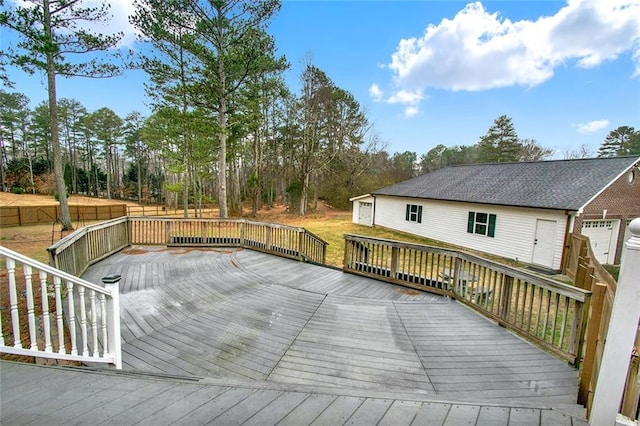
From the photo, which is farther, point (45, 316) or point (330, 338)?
point (330, 338)

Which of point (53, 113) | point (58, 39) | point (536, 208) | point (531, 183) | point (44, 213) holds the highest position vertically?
point (58, 39)

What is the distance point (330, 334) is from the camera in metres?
3.45

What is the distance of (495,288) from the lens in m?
3.84

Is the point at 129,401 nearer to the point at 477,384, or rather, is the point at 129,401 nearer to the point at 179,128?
the point at 477,384

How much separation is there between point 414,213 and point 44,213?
2289 cm

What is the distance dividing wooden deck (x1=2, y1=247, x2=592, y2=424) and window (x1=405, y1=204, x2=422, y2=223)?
11.3 m

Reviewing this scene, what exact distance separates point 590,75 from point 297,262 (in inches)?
515

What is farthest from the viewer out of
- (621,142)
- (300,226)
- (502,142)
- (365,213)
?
(502,142)

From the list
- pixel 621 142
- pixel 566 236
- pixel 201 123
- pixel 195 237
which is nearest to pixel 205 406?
pixel 195 237

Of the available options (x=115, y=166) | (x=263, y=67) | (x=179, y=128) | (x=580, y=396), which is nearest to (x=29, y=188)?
→ (x=115, y=166)

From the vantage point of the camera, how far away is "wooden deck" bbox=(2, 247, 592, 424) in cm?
185

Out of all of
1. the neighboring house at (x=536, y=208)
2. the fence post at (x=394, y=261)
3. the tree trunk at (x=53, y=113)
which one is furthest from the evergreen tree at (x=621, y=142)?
the tree trunk at (x=53, y=113)

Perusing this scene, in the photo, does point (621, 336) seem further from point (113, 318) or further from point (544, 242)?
point (544, 242)

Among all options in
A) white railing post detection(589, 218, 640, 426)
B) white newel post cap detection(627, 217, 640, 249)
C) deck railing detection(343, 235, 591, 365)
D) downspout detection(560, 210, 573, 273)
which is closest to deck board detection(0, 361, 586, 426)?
white railing post detection(589, 218, 640, 426)
